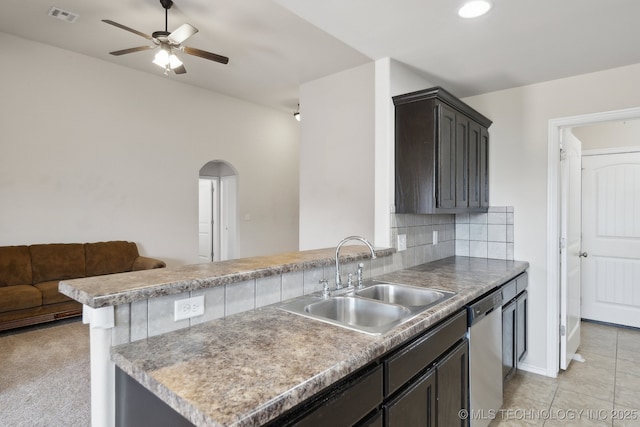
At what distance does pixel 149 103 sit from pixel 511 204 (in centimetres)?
465

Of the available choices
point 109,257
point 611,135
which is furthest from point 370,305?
point 611,135

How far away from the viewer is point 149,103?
488 centimetres

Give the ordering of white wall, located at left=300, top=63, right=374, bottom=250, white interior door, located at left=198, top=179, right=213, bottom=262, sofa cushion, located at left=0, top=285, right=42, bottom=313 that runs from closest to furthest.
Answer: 1. sofa cushion, located at left=0, top=285, right=42, bottom=313
2. white wall, located at left=300, top=63, right=374, bottom=250
3. white interior door, located at left=198, top=179, right=213, bottom=262

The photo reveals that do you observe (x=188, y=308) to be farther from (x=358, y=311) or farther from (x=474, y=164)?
(x=474, y=164)

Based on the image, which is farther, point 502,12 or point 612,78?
point 612,78

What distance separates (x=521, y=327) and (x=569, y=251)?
2.76 feet

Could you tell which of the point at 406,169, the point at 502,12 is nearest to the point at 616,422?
the point at 406,169

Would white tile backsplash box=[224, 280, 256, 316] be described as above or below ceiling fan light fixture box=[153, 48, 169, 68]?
below

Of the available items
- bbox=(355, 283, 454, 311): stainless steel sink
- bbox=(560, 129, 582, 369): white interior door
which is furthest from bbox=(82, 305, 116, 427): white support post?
bbox=(560, 129, 582, 369): white interior door

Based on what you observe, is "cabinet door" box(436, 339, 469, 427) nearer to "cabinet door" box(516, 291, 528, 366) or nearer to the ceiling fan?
"cabinet door" box(516, 291, 528, 366)

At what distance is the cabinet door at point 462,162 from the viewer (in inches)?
106

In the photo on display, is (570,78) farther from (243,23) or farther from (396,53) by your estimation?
(243,23)

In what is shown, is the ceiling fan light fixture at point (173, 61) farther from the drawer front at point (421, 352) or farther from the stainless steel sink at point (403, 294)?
the drawer front at point (421, 352)

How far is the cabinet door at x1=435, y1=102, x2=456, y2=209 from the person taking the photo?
243 cm
